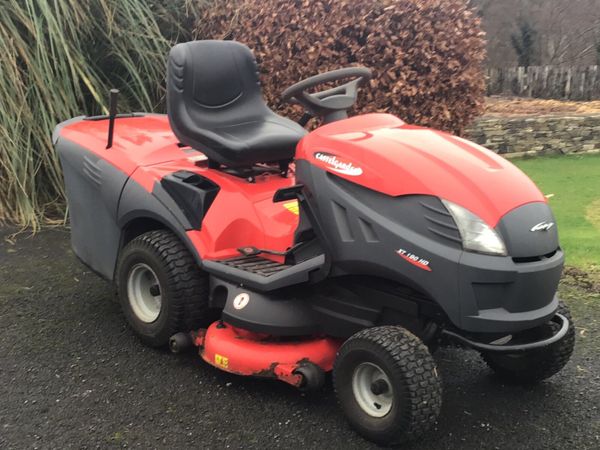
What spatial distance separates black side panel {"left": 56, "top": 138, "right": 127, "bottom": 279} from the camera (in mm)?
3387

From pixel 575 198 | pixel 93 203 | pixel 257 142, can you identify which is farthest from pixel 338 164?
pixel 575 198

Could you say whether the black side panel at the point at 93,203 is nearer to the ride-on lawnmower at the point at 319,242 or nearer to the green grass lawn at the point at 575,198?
the ride-on lawnmower at the point at 319,242

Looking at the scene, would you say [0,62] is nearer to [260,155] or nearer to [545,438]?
[260,155]

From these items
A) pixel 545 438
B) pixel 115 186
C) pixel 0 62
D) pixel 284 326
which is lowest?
pixel 545 438

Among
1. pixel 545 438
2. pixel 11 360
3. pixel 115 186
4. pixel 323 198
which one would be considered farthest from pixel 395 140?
pixel 11 360

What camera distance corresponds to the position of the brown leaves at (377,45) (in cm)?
564

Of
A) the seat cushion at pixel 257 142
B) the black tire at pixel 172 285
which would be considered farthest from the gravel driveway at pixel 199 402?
the seat cushion at pixel 257 142

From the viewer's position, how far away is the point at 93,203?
352cm

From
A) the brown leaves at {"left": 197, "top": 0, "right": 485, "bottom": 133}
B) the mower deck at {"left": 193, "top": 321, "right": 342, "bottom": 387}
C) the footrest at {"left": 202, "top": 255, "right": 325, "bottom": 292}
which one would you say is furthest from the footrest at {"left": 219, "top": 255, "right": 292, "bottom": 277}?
the brown leaves at {"left": 197, "top": 0, "right": 485, "bottom": 133}

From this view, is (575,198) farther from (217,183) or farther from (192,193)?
(192,193)

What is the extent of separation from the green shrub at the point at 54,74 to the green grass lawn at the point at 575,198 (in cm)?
371

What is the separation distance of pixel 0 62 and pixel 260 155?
325cm

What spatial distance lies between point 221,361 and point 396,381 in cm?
83

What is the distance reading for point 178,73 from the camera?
10.5 feet
